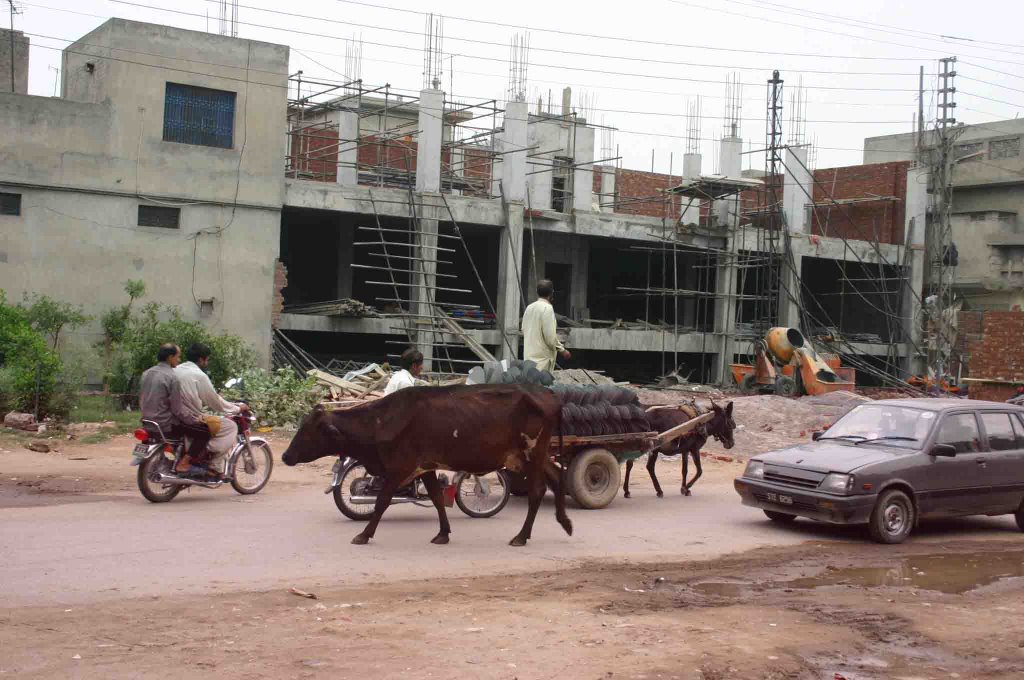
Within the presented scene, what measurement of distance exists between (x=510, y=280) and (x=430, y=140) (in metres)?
4.78

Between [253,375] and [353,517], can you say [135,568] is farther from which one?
[253,375]

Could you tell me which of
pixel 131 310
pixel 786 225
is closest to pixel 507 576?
pixel 131 310

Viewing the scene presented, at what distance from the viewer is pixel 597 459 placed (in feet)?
41.5

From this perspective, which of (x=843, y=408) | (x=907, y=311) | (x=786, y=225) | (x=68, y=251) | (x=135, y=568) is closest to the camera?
(x=135, y=568)

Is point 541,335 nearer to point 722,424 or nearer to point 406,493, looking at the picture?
point 406,493

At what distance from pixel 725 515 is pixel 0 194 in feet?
58.7

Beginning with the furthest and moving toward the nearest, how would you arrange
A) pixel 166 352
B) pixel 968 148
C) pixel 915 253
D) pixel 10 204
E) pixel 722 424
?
pixel 968 148, pixel 915 253, pixel 10 204, pixel 722 424, pixel 166 352

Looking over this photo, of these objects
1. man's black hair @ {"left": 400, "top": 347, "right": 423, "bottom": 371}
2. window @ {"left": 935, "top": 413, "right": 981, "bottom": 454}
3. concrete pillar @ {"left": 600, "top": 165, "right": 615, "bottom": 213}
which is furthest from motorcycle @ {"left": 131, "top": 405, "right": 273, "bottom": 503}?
concrete pillar @ {"left": 600, "top": 165, "right": 615, "bottom": 213}

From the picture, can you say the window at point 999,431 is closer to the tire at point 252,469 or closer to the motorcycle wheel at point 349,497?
the motorcycle wheel at point 349,497

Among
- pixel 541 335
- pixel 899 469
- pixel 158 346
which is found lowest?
pixel 899 469

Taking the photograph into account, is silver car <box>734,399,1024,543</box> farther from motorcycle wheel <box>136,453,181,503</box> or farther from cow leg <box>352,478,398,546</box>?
motorcycle wheel <box>136,453,181,503</box>

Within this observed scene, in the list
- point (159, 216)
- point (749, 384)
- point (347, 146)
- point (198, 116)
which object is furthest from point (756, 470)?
point (347, 146)

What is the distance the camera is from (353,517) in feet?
36.7

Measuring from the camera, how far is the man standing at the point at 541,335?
12.9 m
